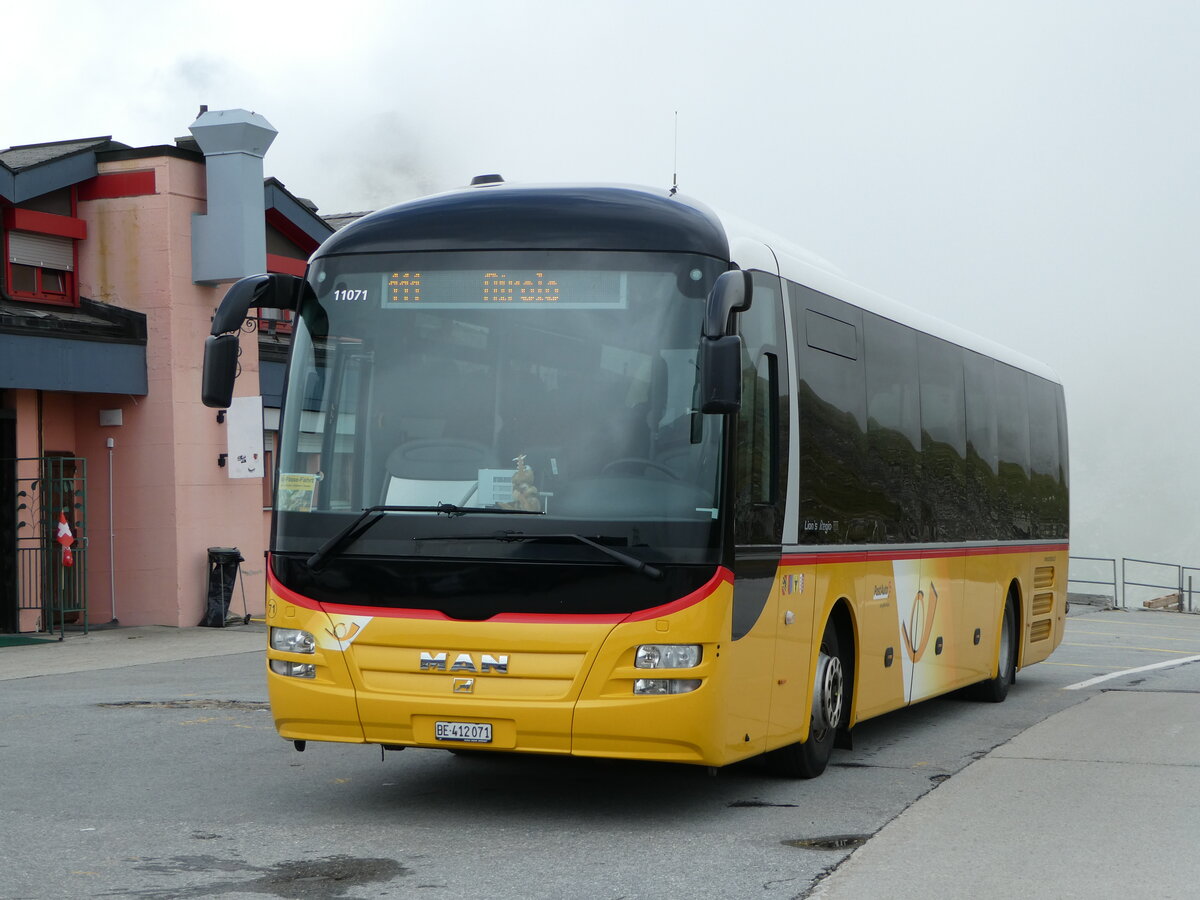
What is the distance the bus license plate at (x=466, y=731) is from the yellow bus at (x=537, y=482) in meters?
0.01

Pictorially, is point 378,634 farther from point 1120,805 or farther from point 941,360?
point 941,360

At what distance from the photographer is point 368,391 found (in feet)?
26.4

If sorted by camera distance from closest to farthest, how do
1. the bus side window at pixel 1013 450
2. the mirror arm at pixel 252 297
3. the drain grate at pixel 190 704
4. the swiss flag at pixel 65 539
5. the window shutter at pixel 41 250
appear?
1. the mirror arm at pixel 252 297
2. the drain grate at pixel 190 704
3. the bus side window at pixel 1013 450
4. the swiss flag at pixel 65 539
5. the window shutter at pixel 41 250

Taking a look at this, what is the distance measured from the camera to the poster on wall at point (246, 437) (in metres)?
21.5

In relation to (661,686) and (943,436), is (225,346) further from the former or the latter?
(943,436)

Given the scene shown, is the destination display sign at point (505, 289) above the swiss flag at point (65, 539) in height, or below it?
above

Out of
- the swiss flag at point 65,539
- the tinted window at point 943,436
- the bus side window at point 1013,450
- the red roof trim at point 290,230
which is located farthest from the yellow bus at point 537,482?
the red roof trim at point 290,230

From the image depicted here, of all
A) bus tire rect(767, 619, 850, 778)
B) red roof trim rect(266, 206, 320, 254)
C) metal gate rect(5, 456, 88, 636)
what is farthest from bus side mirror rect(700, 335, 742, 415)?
red roof trim rect(266, 206, 320, 254)

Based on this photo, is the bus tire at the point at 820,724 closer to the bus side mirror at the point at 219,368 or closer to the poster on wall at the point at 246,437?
the bus side mirror at the point at 219,368

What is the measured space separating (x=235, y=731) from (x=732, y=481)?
521 centimetres

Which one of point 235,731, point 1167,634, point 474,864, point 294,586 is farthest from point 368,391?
point 1167,634

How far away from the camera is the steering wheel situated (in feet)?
Result: 25.2

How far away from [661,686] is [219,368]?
8.93 ft

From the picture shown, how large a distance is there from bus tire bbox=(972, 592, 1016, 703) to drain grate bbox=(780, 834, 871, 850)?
23.0 ft
